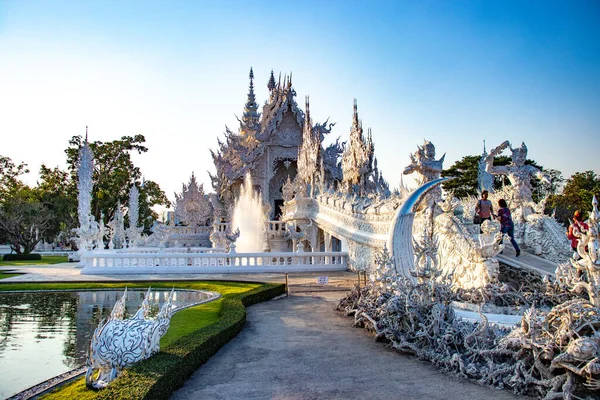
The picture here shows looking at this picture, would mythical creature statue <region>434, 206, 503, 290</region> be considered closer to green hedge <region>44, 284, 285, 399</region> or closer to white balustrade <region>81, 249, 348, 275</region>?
green hedge <region>44, 284, 285, 399</region>

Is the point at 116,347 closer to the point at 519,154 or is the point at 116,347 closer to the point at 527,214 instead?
the point at 527,214

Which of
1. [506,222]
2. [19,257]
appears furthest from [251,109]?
[506,222]

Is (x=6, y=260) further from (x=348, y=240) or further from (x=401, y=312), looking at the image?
(x=401, y=312)

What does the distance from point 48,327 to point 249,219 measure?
23770mm

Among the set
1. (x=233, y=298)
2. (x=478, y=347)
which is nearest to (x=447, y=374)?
(x=478, y=347)

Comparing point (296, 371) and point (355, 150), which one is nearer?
point (296, 371)

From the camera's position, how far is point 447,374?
523 cm

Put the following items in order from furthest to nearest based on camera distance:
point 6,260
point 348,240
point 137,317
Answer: point 6,260
point 348,240
point 137,317

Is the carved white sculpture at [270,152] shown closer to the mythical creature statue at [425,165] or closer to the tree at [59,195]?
the tree at [59,195]

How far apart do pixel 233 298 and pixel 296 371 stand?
4356 millimetres

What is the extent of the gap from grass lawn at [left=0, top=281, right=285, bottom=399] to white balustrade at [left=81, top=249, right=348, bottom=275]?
249 inches

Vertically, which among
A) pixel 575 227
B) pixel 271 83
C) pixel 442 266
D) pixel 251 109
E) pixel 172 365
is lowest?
pixel 172 365

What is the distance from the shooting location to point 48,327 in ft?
25.5

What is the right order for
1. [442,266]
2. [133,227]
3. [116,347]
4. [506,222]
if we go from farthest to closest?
[133,227], [506,222], [442,266], [116,347]
